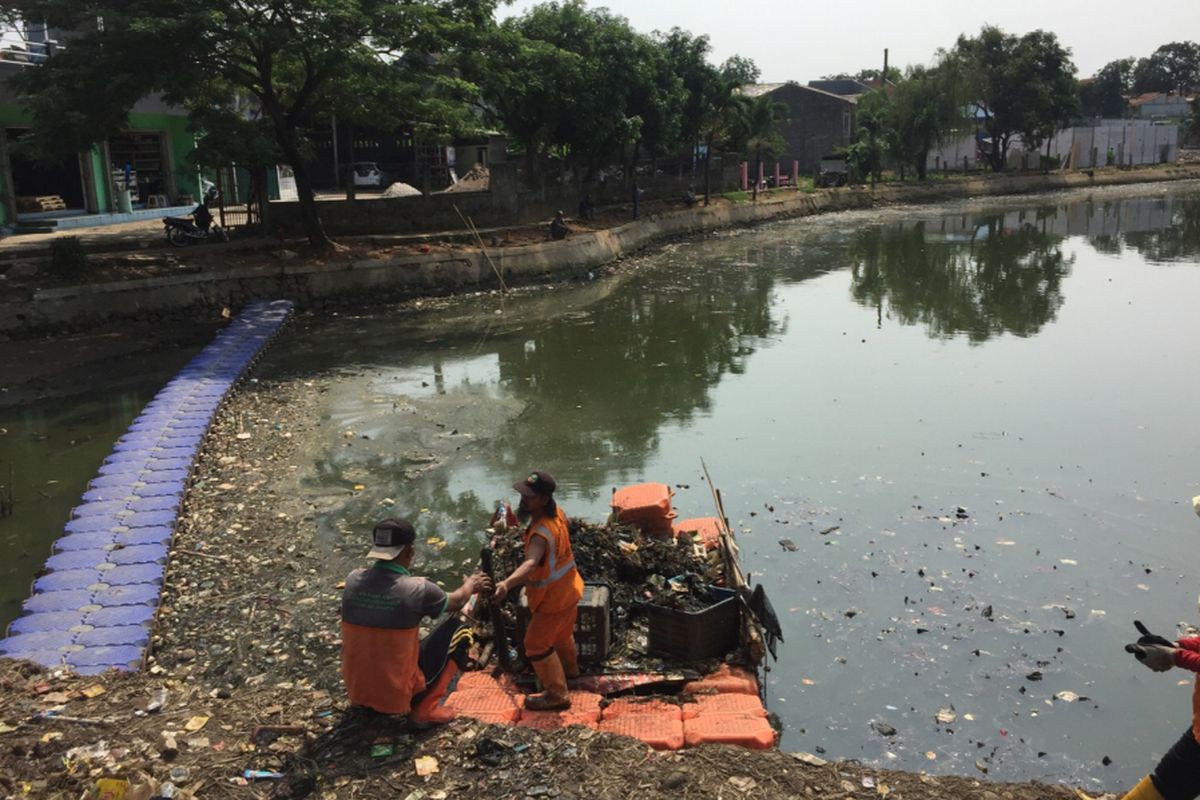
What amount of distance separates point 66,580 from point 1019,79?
195 feet

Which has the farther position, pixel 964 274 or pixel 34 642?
pixel 964 274

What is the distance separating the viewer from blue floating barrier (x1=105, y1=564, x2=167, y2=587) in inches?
275

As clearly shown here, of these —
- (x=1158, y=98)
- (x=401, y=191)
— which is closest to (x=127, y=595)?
(x=401, y=191)

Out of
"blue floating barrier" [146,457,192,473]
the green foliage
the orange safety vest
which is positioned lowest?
"blue floating barrier" [146,457,192,473]

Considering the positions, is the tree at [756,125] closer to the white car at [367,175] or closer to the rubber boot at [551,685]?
the white car at [367,175]

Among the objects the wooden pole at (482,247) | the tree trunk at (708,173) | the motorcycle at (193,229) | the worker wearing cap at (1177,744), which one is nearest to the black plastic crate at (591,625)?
the worker wearing cap at (1177,744)

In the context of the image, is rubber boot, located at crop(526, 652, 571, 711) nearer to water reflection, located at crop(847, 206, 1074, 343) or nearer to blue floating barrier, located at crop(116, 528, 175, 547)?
blue floating barrier, located at crop(116, 528, 175, 547)

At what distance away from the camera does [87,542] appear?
7.59m

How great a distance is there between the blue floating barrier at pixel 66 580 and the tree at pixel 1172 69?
130 m

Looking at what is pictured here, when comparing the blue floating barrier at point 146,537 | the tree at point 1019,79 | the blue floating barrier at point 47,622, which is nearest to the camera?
the blue floating barrier at point 47,622

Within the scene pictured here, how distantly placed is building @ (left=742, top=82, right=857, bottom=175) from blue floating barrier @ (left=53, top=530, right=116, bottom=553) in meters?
54.5

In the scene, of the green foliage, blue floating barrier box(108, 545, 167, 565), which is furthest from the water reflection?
the green foliage

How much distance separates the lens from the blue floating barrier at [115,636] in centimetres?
611

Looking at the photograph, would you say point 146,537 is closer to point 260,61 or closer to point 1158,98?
point 260,61
